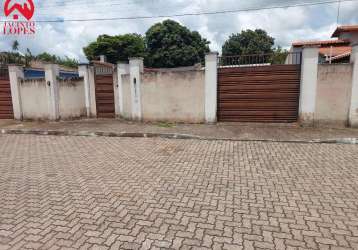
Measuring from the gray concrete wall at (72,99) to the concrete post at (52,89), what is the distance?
185 millimetres

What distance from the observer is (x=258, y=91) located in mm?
9641

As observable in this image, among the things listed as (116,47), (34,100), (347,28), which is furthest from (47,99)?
(116,47)

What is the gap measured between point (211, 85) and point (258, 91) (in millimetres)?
1824

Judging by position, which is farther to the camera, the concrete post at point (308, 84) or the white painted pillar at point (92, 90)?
the white painted pillar at point (92, 90)

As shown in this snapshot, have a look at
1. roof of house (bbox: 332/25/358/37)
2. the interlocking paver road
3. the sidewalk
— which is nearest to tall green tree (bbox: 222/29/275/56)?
roof of house (bbox: 332/25/358/37)

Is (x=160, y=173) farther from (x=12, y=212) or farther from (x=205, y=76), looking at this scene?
(x=205, y=76)

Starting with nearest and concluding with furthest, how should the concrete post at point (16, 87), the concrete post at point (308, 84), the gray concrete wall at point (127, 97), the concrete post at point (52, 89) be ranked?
the concrete post at point (308, 84), the gray concrete wall at point (127, 97), the concrete post at point (52, 89), the concrete post at point (16, 87)

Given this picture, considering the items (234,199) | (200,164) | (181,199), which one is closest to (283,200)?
(234,199)

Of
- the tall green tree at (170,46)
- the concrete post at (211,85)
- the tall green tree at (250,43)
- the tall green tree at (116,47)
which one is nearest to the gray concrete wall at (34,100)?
the concrete post at (211,85)

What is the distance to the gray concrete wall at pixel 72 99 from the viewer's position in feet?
40.9

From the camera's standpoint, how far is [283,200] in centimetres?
365

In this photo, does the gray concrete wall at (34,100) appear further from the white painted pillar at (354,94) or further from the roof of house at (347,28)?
the roof of house at (347,28)

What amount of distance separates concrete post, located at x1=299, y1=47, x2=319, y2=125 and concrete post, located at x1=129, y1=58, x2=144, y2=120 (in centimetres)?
645

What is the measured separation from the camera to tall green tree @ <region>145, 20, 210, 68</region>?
103 feet
